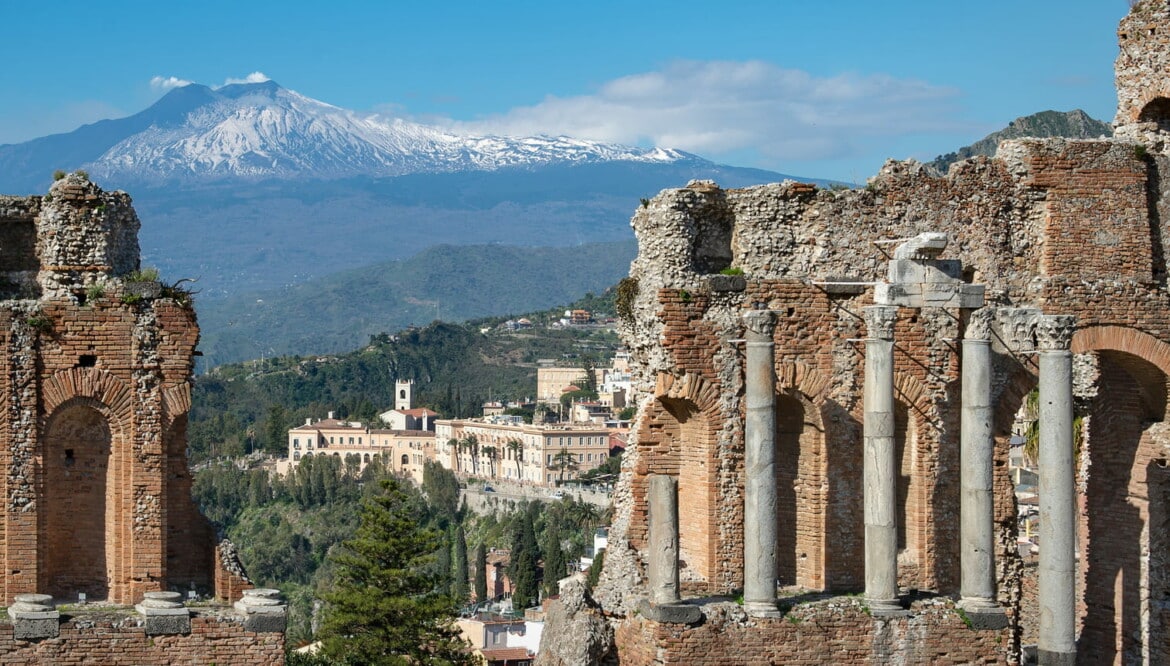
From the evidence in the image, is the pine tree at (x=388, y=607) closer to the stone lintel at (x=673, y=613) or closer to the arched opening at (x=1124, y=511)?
the stone lintel at (x=673, y=613)

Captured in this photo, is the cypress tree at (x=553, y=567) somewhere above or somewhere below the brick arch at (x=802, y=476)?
below

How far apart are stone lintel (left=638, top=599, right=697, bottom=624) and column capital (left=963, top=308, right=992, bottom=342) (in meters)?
5.58

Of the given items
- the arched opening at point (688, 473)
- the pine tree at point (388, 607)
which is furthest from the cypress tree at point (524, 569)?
the arched opening at point (688, 473)

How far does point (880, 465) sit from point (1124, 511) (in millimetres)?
5948

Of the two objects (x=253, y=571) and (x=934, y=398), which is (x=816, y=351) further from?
(x=253, y=571)

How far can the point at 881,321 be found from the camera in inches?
1045

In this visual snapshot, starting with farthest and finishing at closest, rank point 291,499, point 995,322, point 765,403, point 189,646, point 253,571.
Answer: point 291,499
point 253,571
point 995,322
point 765,403
point 189,646

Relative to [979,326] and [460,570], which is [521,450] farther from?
[979,326]

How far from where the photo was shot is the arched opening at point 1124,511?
2962 centimetres

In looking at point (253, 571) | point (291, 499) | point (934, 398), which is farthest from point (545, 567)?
point (934, 398)

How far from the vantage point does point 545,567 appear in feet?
296

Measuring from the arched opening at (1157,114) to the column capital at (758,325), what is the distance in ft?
27.0

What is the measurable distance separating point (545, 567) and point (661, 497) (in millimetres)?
65663

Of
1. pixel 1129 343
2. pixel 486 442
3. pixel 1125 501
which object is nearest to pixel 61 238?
A: pixel 1129 343
